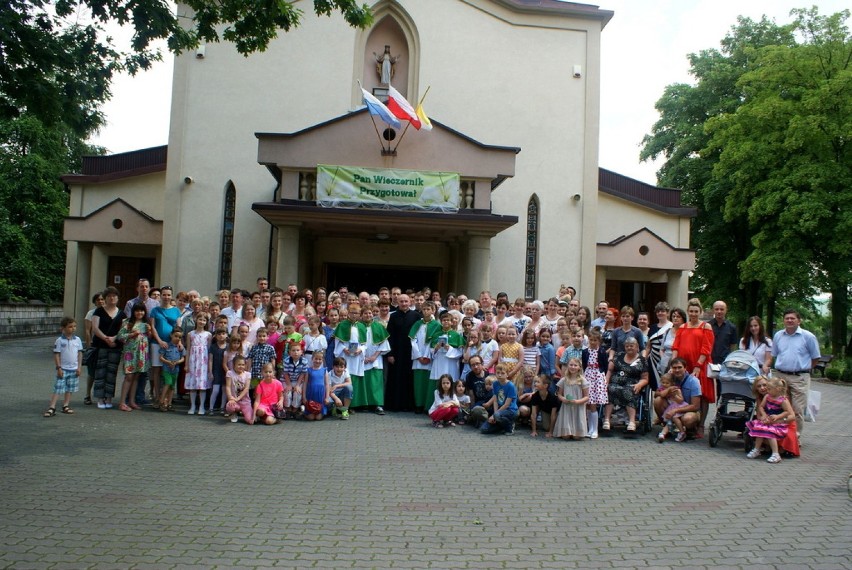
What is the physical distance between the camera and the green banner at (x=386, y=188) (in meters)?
16.8

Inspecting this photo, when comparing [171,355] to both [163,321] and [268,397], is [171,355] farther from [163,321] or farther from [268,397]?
[268,397]

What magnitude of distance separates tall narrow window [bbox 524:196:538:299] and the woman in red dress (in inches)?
401

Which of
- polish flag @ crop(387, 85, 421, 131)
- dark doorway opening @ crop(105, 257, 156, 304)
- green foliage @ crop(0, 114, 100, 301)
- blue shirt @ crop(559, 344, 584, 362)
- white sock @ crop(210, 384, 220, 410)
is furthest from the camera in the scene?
green foliage @ crop(0, 114, 100, 301)

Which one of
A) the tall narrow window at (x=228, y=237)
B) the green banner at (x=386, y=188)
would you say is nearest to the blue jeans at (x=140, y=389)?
the green banner at (x=386, y=188)

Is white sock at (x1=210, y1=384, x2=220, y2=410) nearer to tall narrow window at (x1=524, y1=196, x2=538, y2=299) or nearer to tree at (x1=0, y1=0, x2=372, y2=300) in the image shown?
tree at (x1=0, y1=0, x2=372, y2=300)

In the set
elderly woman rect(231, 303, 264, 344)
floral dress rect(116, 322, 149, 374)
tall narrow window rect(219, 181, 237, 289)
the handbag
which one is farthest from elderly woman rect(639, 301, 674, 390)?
tall narrow window rect(219, 181, 237, 289)

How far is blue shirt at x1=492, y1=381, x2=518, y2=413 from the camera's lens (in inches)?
394

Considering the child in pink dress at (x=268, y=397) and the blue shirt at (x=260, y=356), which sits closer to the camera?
the child in pink dress at (x=268, y=397)

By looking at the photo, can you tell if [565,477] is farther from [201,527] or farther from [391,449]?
[201,527]

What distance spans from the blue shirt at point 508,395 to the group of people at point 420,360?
0.02m

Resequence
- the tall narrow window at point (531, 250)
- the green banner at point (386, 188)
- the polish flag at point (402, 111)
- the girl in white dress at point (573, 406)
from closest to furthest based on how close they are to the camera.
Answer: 1. the girl in white dress at point (573, 406)
2. the green banner at point (386, 188)
3. the polish flag at point (402, 111)
4. the tall narrow window at point (531, 250)

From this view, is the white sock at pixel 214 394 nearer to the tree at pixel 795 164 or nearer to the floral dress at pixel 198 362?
the floral dress at pixel 198 362

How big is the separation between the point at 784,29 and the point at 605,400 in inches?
970

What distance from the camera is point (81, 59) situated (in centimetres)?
816
